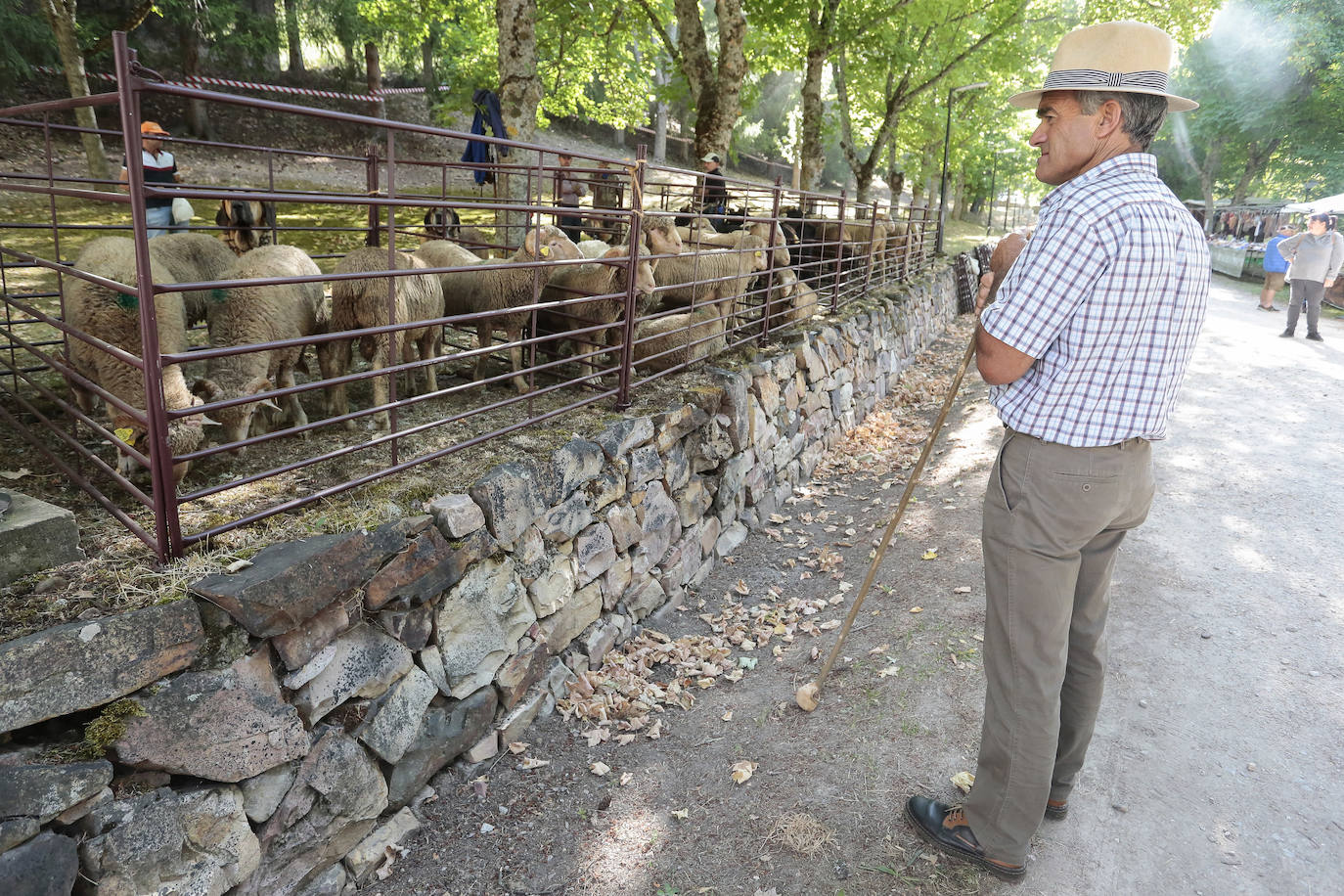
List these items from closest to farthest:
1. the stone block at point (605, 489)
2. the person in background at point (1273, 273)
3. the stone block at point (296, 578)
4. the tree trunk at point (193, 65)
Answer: the stone block at point (296, 578) < the stone block at point (605, 489) < the person in background at point (1273, 273) < the tree trunk at point (193, 65)

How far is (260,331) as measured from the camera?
13.8 feet

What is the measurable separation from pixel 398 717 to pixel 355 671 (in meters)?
0.33

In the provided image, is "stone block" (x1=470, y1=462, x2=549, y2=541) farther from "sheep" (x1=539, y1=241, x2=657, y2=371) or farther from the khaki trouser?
"sheep" (x1=539, y1=241, x2=657, y2=371)

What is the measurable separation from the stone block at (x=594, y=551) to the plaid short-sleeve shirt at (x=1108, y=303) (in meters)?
2.58

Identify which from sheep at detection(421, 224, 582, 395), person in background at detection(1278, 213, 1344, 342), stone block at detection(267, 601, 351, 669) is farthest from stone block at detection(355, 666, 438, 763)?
person in background at detection(1278, 213, 1344, 342)

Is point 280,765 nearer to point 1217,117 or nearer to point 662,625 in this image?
point 662,625

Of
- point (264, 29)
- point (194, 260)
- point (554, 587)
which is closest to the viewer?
point (554, 587)

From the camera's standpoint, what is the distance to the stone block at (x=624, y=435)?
178 inches

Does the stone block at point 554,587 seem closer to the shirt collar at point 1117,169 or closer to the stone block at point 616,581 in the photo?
the stone block at point 616,581

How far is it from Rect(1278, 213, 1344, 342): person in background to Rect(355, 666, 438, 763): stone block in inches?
599

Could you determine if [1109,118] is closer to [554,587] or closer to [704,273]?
[554,587]

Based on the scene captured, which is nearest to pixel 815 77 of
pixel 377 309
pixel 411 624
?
pixel 377 309

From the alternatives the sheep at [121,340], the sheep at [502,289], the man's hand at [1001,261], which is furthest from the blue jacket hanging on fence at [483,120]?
the man's hand at [1001,261]

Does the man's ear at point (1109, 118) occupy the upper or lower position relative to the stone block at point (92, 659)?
upper
